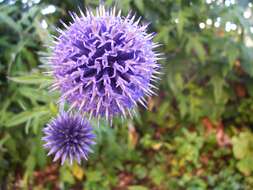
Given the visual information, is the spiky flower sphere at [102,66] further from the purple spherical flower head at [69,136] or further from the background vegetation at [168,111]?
the background vegetation at [168,111]

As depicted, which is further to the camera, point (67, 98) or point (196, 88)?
point (196, 88)

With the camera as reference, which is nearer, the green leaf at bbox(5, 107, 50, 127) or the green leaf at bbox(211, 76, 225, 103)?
the green leaf at bbox(5, 107, 50, 127)

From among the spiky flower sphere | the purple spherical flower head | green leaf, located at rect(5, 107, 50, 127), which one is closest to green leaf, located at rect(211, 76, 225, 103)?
green leaf, located at rect(5, 107, 50, 127)

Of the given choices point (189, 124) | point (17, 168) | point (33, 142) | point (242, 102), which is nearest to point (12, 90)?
point (33, 142)

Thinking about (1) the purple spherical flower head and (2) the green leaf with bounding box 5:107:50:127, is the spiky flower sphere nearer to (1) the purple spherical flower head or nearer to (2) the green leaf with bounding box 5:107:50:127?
(1) the purple spherical flower head

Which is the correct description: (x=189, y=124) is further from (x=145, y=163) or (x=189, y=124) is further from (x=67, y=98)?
(x=67, y=98)

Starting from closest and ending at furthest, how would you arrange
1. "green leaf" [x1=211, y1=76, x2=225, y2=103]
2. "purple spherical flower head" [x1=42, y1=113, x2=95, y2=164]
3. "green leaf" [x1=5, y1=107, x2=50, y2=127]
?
"purple spherical flower head" [x1=42, y1=113, x2=95, y2=164] < "green leaf" [x1=5, y1=107, x2=50, y2=127] < "green leaf" [x1=211, y1=76, x2=225, y2=103]
